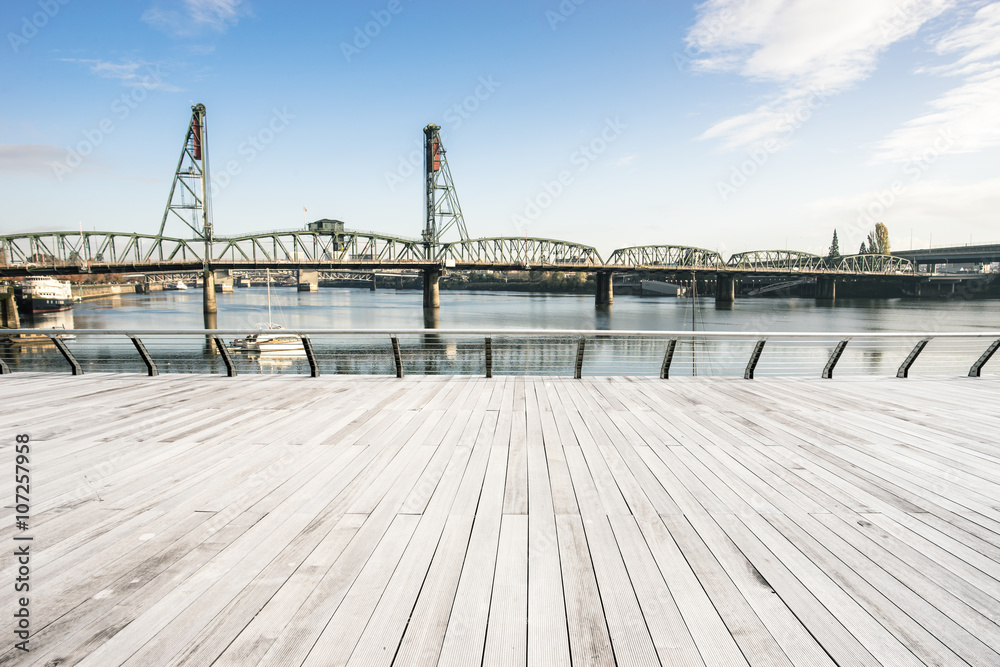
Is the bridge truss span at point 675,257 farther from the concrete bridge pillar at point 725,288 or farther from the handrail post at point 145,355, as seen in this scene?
the handrail post at point 145,355

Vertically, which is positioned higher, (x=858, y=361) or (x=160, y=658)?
(x=160, y=658)

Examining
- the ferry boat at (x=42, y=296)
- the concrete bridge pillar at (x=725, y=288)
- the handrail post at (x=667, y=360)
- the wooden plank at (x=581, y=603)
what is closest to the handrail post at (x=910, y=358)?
the handrail post at (x=667, y=360)

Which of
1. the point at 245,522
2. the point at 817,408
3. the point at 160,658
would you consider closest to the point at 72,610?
the point at 160,658

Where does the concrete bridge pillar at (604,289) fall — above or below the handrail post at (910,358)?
above

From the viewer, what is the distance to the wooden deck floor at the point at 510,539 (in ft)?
6.15

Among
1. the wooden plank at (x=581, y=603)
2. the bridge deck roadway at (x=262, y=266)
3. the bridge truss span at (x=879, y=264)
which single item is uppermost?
the bridge truss span at (x=879, y=264)

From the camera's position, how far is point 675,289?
125 meters

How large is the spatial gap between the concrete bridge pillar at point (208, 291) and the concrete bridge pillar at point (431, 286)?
28.2 m

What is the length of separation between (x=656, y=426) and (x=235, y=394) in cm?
534


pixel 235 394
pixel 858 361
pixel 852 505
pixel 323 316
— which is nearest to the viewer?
pixel 852 505

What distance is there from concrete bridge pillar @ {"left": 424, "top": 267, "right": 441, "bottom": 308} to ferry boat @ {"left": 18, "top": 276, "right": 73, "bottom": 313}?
47686 mm

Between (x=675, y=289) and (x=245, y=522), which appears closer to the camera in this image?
(x=245, y=522)

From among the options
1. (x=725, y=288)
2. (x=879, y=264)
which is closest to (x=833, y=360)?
(x=725, y=288)

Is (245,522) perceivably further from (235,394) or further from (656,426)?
(235,394)
